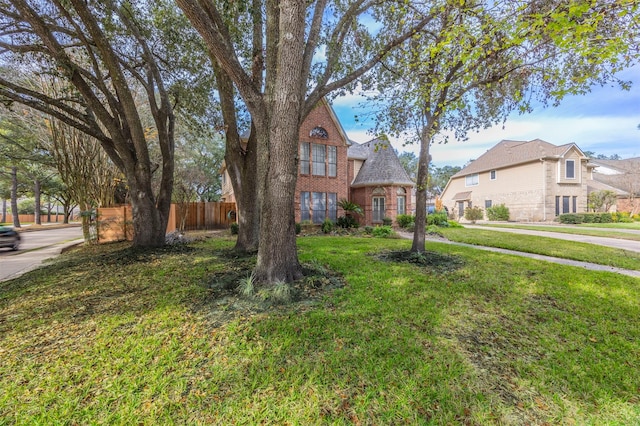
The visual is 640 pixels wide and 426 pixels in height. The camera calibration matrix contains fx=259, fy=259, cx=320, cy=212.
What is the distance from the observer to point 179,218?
15.2m

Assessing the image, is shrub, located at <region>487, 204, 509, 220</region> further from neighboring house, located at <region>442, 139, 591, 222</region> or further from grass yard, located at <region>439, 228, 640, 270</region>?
grass yard, located at <region>439, 228, 640, 270</region>

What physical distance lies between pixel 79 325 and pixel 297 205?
444 inches

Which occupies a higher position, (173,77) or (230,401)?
(173,77)

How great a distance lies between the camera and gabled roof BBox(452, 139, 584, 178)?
69.8 ft

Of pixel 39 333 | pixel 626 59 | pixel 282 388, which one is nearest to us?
pixel 282 388

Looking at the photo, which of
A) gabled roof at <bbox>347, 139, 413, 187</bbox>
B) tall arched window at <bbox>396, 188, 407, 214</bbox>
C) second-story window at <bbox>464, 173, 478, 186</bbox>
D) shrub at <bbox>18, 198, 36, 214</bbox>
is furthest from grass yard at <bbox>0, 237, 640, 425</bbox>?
shrub at <bbox>18, 198, 36, 214</bbox>

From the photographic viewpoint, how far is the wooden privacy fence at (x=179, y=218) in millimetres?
10375

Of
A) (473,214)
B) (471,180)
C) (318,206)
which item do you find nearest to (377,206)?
(318,206)

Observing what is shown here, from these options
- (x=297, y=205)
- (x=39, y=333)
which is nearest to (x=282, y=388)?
(x=39, y=333)

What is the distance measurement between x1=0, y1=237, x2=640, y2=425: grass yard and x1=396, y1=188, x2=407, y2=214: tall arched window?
11.3 m

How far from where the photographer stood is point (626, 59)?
4020mm

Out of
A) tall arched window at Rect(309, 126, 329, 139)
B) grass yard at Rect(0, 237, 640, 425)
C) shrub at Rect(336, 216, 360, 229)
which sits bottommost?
grass yard at Rect(0, 237, 640, 425)

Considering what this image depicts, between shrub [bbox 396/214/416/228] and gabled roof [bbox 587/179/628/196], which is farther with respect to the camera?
gabled roof [bbox 587/179/628/196]

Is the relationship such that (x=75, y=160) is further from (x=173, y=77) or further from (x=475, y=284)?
(x=475, y=284)
